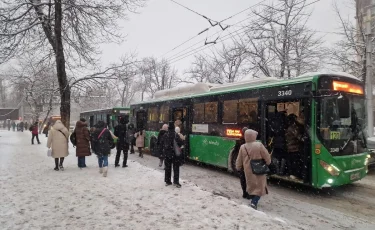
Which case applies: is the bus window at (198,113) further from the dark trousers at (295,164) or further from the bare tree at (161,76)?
the bare tree at (161,76)

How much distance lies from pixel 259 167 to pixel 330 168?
8.37ft

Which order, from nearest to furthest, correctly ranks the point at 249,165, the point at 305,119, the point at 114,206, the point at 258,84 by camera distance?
the point at 114,206 → the point at 249,165 → the point at 305,119 → the point at 258,84

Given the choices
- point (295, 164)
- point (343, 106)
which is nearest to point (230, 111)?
point (295, 164)

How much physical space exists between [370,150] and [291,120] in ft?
16.8

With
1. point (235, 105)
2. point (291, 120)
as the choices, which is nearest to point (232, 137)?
point (235, 105)

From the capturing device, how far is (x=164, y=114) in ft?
47.3

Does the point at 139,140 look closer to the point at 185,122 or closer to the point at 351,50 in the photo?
the point at 185,122

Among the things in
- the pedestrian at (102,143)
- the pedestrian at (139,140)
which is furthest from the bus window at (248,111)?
the pedestrian at (139,140)

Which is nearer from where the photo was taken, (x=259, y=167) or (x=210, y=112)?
(x=259, y=167)

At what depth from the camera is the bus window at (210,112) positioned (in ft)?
36.2

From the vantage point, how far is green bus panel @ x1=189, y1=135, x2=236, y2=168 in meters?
10.4

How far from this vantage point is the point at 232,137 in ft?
33.0

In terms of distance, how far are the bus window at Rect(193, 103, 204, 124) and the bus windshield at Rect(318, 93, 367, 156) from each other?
5102 millimetres

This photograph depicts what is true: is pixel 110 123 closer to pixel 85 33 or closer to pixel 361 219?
pixel 85 33
